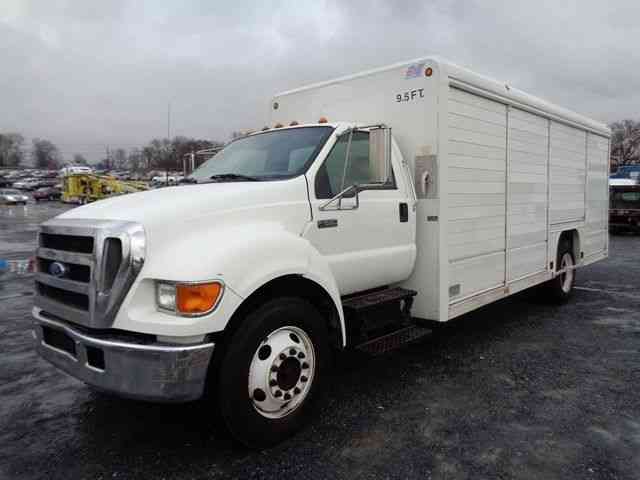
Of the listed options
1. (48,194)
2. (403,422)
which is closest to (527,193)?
(403,422)

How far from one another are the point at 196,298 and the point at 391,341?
6.74 feet

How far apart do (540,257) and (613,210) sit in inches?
634

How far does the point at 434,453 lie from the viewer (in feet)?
10.9

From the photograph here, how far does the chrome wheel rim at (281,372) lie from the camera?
326 centimetres

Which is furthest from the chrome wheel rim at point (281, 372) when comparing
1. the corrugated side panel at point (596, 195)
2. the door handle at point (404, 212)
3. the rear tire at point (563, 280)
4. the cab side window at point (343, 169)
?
the corrugated side panel at point (596, 195)

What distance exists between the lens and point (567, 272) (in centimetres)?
781

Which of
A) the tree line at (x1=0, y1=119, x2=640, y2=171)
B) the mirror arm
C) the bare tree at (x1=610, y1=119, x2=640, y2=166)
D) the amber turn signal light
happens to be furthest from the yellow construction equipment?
the bare tree at (x1=610, y1=119, x2=640, y2=166)

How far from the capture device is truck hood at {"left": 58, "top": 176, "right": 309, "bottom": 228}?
314 cm

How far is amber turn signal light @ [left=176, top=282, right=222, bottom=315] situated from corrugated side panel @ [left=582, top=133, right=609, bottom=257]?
708 centimetres

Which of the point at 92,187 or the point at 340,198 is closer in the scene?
the point at 340,198

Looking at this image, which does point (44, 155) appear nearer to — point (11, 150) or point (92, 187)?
point (11, 150)

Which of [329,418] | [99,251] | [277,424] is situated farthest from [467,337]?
[99,251]

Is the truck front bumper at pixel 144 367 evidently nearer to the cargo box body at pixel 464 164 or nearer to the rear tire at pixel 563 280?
the cargo box body at pixel 464 164

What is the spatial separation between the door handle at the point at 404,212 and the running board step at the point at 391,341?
1009 mm
